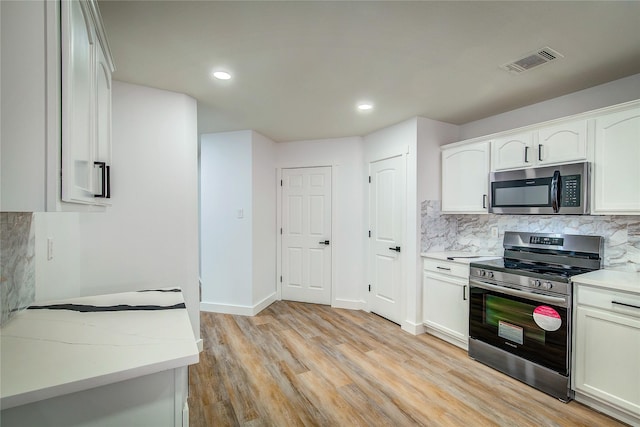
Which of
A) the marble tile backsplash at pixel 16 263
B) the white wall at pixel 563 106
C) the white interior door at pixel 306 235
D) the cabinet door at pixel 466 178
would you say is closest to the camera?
the marble tile backsplash at pixel 16 263

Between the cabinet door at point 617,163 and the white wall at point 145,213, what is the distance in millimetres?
3223

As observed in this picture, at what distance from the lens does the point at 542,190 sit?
2.53m

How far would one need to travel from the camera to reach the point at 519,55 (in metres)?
2.02

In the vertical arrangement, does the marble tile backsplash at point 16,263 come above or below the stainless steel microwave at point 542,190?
below

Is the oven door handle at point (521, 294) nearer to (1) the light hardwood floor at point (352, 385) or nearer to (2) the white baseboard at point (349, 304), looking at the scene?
(1) the light hardwood floor at point (352, 385)

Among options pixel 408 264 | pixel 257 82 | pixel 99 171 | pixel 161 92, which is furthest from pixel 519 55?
pixel 161 92

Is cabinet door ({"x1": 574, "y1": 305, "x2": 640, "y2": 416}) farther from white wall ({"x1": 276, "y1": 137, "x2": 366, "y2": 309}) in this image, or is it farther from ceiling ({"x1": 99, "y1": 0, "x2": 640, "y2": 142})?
white wall ({"x1": 276, "y1": 137, "x2": 366, "y2": 309})

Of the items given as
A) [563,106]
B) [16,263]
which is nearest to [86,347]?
[16,263]

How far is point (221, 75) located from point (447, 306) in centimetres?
292

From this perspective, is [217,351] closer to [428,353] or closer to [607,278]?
[428,353]

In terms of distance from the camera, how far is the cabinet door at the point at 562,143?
2.30 meters

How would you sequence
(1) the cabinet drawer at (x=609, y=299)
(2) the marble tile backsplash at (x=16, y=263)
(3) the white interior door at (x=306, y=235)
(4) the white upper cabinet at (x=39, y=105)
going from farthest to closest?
1. (3) the white interior door at (x=306, y=235)
2. (1) the cabinet drawer at (x=609, y=299)
3. (2) the marble tile backsplash at (x=16, y=263)
4. (4) the white upper cabinet at (x=39, y=105)

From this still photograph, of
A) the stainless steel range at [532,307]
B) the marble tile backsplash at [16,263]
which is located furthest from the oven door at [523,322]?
the marble tile backsplash at [16,263]

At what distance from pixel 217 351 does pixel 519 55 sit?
11.2ft
